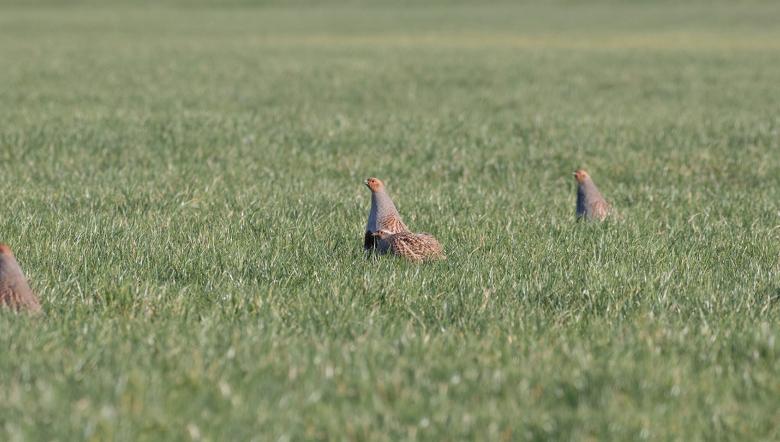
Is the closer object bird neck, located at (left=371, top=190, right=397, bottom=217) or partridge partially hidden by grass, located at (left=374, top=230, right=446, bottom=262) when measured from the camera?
partridge partially hidden by grass, located at (left=374, top=230, right=446, bottom=262)

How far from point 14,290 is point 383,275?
222cm

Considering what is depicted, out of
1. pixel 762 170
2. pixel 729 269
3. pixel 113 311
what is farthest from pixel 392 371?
pixel 762 170

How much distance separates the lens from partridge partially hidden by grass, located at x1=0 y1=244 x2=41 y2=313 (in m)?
5.21

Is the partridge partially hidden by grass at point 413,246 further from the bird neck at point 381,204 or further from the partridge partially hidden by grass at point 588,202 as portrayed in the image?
the partridge partially hidden by grass at point 588,202

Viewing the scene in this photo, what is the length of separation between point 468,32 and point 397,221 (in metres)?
52.5

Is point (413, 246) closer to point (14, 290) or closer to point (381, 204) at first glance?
point (381, 204)

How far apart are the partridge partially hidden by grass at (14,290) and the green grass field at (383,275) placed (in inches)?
5.2

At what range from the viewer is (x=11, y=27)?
5481 cm

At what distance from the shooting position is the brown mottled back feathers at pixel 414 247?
22.6 ft

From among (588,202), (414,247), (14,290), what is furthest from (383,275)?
(588,202)

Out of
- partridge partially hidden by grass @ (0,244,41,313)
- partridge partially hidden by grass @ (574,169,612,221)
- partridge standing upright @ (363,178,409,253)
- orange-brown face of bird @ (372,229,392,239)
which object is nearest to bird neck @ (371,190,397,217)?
partridge standing upright @ (363,178,409,253)

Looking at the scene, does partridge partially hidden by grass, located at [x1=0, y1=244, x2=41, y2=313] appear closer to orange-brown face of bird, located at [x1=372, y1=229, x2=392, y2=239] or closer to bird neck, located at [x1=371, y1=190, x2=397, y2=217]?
orange-brown face of bird, located at [x1=372, y1=229, x2=392, y2=239]

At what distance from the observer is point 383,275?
6.37 meters

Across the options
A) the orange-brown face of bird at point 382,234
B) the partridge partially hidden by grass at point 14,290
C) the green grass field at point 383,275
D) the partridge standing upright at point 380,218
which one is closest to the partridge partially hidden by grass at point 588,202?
the green grass field at point 383,275
